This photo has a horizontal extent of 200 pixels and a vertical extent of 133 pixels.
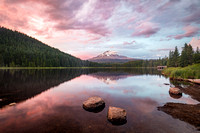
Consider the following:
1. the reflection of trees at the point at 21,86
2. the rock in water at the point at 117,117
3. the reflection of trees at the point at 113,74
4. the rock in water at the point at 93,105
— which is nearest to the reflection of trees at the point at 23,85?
the reflection of trees at the point at 21,86

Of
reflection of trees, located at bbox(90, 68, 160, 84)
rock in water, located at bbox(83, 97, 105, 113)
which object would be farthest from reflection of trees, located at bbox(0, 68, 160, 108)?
reflection of trees, located at bbox(90, 68, 160, 84)

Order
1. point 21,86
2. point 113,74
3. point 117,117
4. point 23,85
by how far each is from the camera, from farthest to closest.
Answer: point 113,74 < point 23,85 < point 21,86 < point 117,117

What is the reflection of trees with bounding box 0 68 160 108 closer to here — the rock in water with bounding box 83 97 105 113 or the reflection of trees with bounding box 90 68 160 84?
the rock in water with bounding box 83 97 105 113

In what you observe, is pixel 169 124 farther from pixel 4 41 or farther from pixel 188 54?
pixel 4 41

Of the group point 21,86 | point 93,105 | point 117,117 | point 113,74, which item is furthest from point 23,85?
point 113,74

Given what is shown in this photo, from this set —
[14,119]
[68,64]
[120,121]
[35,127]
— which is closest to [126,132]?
[120,121]

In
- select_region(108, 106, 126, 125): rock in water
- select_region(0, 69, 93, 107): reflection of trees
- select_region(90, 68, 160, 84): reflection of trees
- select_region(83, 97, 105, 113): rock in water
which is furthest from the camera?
select_region(90, 68, 160, 84): reflection of trees

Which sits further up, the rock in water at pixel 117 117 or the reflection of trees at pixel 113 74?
the rock in water at pixel 117 117

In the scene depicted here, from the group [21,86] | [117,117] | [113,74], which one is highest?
[117,117]

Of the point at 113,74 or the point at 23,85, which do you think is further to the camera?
the point at 113,74

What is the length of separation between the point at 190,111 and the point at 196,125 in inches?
142

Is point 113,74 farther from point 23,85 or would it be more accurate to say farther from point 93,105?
point 93,105

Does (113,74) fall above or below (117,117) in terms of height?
below

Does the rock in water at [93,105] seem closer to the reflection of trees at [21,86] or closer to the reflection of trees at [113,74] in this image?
the reflection of trees at [21,86]
